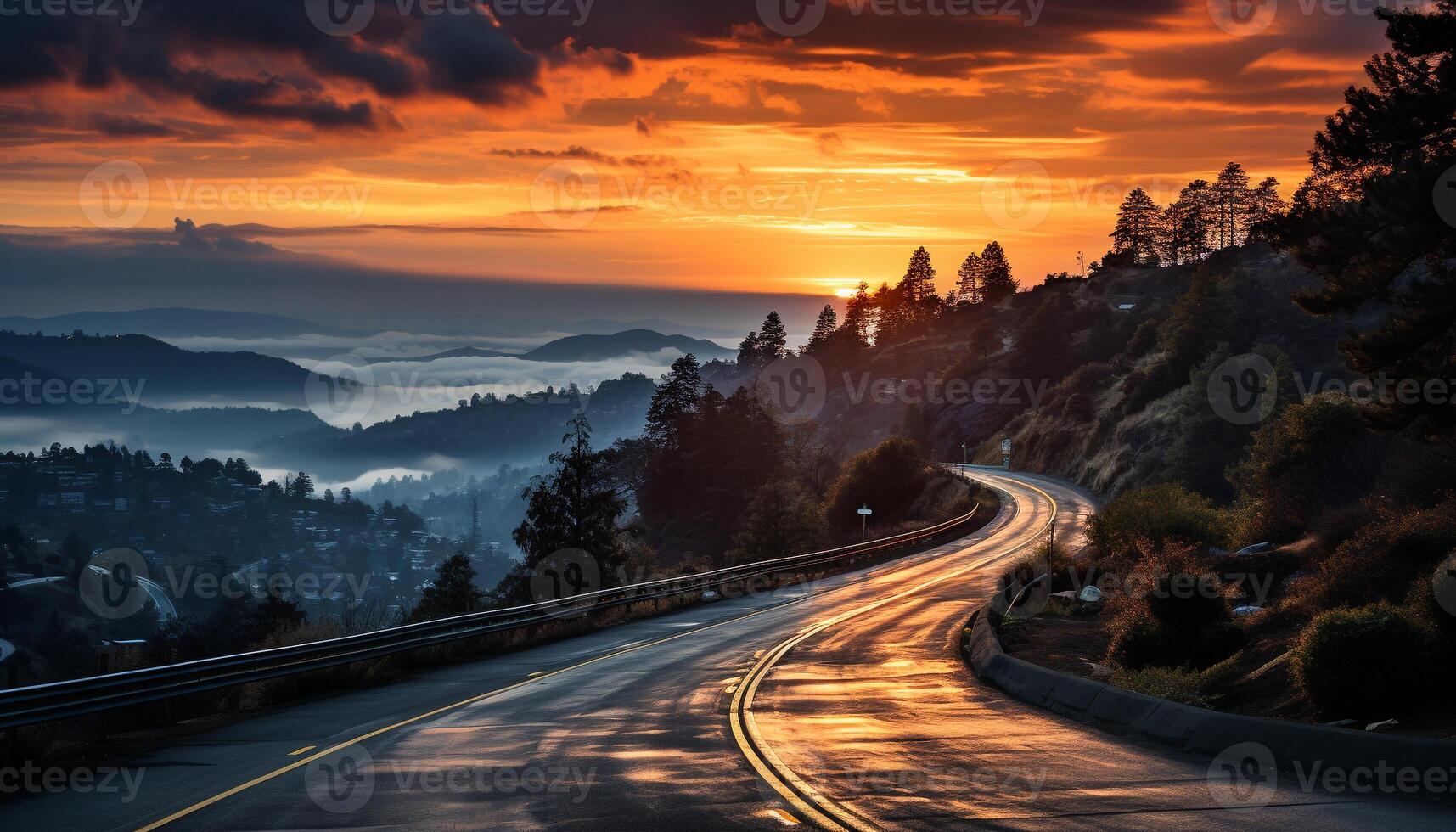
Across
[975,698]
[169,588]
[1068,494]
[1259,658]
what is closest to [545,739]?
[975,698]

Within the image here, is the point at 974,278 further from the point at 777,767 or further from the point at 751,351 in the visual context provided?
the point at 777,767

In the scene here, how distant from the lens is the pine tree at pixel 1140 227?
164 m

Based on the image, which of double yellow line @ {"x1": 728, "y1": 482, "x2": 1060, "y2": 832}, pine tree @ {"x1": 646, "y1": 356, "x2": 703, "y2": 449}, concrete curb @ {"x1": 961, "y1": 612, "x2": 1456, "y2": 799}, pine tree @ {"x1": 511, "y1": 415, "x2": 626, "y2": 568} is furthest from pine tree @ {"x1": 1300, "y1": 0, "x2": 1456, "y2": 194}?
pine tree @ {"x1": 646, "y1": 356, "x2": 703, "y2": 449}

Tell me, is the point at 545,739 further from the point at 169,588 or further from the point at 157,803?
the point at 169,588

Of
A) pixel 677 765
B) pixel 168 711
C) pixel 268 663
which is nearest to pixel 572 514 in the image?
pixel 268 663

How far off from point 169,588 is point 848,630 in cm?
16179

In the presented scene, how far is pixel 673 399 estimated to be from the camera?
113875 mm

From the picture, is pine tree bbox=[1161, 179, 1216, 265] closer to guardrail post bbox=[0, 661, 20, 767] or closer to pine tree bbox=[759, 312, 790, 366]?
pine tree bbox=[759, 312, 790, 366]

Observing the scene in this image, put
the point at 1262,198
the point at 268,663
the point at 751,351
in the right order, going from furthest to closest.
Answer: the point at 751,351 < the point at 1262,198 < the point at 268,663

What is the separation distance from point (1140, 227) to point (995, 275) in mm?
30579

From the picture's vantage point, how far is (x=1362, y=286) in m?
20.8

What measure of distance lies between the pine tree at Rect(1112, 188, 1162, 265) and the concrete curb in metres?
160

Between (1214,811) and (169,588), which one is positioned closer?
(1214,811)

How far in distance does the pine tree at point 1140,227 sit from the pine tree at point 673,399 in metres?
83.9
